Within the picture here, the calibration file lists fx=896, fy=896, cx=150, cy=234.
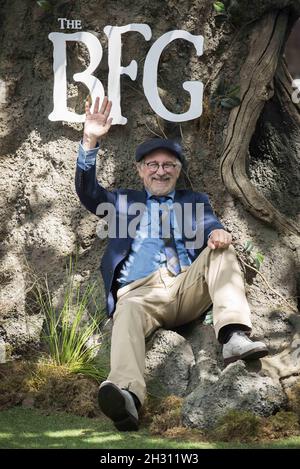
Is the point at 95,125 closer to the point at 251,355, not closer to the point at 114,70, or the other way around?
the point at 114,70

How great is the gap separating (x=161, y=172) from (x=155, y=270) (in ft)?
2.29

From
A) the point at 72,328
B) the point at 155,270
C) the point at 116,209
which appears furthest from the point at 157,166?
the point at 72,328

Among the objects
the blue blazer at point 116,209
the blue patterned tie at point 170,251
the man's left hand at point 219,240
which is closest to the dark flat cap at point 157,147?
the blue blazer at point 116,209

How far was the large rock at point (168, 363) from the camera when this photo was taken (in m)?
5.84

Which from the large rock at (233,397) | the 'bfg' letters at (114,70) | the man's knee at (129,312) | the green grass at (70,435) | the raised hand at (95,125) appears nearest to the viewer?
the green grass at (70,435)

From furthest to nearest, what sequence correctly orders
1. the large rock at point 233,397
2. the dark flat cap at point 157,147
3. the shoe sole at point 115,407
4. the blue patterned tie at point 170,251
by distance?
the dark flat cap at point 157,147, the blue patterned tie at point 170,251, the large rock at point 233,397, the shoe sole at point 115,407

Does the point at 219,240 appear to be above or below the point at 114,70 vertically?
below

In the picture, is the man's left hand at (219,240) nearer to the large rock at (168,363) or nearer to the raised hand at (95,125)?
the large rock at (168,363)

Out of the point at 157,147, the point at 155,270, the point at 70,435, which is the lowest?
the point at 70,435

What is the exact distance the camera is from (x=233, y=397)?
526 centimetres

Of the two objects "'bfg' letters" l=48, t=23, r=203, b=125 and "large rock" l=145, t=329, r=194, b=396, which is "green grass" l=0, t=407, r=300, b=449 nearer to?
"large rock" l=145, t=329, r=194, b=396

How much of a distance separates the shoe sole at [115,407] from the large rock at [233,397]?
0.33 metres

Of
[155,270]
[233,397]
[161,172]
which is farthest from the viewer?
[161,172]

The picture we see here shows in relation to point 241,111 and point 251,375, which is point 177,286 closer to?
point 251,375
